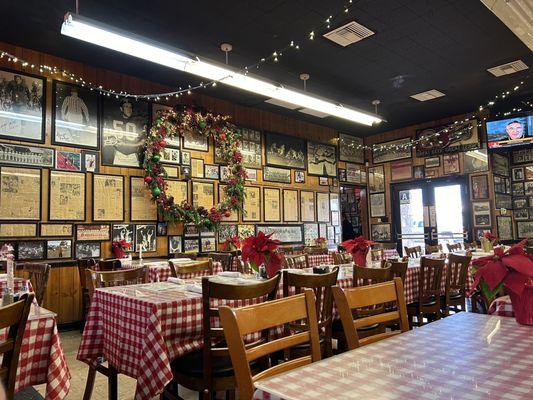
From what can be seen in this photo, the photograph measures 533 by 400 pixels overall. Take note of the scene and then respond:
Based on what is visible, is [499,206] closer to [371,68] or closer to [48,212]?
[371,68]

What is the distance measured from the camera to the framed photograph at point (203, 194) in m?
7.34

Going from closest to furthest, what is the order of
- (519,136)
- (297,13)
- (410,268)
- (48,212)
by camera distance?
1. (410,268)
2. (297,13)
3. (48,212)
4. (519,136)

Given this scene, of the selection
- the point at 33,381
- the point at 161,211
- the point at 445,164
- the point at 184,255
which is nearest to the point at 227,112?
the point at 161,211

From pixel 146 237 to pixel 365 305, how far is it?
18.0 feet

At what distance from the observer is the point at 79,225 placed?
6.01m

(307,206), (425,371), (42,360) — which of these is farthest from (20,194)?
(425,371)

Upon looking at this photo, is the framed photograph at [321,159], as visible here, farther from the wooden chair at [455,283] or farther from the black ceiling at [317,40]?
the wooden chair at [455,283]

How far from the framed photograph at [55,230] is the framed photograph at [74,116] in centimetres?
116

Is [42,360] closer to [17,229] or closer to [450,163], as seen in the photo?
[17,229]

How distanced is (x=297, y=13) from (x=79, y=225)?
416 centimetres

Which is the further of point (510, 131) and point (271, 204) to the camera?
point (271, 204)

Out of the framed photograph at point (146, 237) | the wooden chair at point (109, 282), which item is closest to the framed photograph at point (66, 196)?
the framed photograph at point (146, 237)

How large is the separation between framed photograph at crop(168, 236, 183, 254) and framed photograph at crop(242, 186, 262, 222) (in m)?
1.46

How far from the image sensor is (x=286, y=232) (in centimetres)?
880
